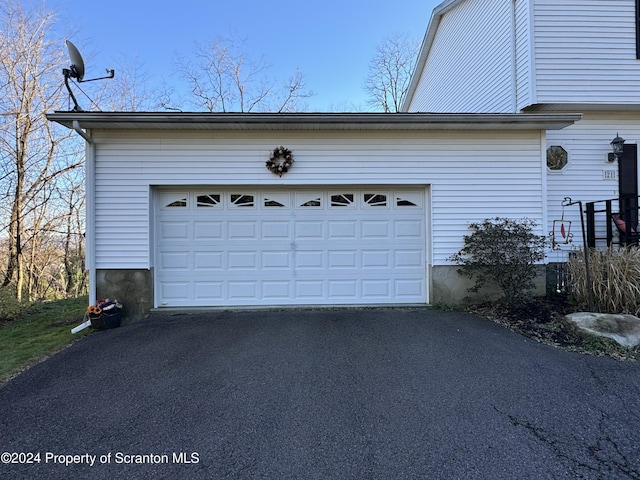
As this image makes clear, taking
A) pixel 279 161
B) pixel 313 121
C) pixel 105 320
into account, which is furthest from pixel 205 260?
pixel 313 121

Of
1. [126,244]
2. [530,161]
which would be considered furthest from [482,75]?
[126,244]

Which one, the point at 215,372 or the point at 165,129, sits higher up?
the point at 165,129

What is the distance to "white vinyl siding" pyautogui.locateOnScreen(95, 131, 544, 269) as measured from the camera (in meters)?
5.63

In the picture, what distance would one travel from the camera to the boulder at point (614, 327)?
155 inches

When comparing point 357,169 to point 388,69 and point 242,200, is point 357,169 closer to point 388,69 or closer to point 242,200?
point 242,200

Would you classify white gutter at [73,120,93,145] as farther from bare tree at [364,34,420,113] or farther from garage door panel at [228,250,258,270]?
bare tree at [364,34,420,113]

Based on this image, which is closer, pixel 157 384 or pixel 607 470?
pixel 607 470

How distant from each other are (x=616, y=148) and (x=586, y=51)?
6.47 ft

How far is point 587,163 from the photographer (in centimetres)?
668

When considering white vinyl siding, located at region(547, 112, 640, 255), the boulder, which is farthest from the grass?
white vinyl siding, located at region(547, 112, 640, 255)

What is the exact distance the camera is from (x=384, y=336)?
4.34 m

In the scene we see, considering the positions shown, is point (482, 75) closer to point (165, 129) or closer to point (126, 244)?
point (165, 129)

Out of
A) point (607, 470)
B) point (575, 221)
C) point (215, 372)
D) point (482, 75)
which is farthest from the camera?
point (482, 75)

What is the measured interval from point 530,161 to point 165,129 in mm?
6219
